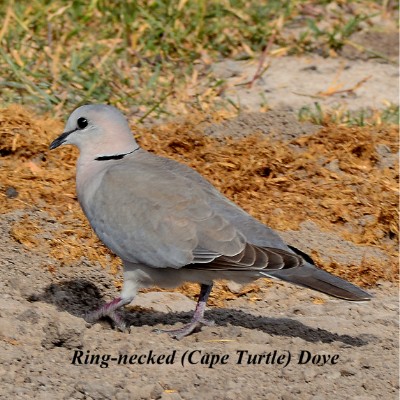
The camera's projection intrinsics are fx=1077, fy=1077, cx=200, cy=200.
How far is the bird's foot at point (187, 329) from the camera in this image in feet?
16.4

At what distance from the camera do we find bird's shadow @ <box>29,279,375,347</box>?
5168 millimetres

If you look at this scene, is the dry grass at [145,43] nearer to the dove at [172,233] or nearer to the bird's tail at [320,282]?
the dove at [172,233]

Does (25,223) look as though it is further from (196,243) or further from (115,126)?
(196,243)

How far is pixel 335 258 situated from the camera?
6.18 m

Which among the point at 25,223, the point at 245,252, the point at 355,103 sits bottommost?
the point at 355,103

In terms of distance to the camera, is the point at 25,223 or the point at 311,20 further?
the point at 311,20

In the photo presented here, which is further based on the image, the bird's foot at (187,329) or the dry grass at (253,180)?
the dry grass at (253,180)

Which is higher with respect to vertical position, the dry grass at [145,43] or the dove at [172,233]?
the dove at [172,233]

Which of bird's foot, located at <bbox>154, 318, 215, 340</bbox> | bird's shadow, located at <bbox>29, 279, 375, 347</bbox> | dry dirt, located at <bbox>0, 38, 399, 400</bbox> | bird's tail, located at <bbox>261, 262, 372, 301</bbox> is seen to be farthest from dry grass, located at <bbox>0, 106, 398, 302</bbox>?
bird's tail, located at <bbox>261, 262, 372, 301</bbox>

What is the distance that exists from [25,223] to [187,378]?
5.87 feet

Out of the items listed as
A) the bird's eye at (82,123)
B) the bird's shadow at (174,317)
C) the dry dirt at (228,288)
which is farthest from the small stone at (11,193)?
the bird's eye at (82,123)

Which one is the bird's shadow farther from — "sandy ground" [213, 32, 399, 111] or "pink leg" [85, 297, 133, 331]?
"sandy ground" [213, 32, 399, 111]

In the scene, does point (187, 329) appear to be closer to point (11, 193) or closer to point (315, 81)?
point (11, 193)

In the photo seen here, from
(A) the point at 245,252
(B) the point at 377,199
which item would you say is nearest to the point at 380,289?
(B) the point at 377,199
